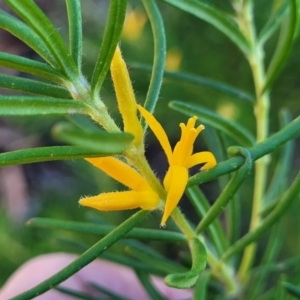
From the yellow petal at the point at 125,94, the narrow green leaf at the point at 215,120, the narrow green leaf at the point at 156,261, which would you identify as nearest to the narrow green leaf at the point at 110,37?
the yellow petal at the point at 125,94

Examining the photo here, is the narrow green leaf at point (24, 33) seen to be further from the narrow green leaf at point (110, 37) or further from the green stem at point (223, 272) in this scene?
the green stem at point (223, 272)

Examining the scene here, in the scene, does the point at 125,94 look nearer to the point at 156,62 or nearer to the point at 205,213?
the point at 156,62

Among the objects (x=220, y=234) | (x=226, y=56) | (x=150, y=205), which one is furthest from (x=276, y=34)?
(x=150, y=205)

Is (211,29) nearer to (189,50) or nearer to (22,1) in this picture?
(189,50)

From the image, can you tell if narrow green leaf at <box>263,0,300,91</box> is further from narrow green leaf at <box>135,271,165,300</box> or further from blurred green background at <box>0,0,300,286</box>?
blurred green background at <box>0,0,300,286</box>

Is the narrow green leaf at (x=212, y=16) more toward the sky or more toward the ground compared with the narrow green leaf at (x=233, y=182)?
more toward the sky
